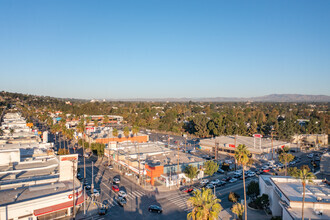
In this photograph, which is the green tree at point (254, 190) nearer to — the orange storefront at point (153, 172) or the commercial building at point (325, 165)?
the orange storefront at point (153, 172)

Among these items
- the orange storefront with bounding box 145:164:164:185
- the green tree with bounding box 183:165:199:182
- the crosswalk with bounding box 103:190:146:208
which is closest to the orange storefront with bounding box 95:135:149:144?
the orange storefront with bounding box 145:164:164:185

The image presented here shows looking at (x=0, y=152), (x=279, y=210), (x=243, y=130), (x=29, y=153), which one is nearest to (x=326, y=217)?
(x=279, y=210)

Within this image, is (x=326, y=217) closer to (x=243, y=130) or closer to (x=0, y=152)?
(x=0, y=152)

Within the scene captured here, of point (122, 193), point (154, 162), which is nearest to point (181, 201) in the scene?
point (122, 193)

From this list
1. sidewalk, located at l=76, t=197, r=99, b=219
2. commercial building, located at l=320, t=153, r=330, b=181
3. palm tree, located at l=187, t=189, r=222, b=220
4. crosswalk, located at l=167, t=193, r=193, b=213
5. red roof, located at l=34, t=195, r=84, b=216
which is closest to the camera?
palm tree, located at l=187, t=189, r=222, b=220

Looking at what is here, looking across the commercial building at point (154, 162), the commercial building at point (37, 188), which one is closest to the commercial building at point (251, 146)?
the commercial building at point (154, 162)

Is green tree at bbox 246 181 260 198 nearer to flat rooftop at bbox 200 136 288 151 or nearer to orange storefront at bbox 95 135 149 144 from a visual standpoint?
flat rooftop at bbox 200 136 288 151

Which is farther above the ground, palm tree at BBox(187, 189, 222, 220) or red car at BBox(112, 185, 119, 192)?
palm tree at BBox(187, 189, 222, 220)
